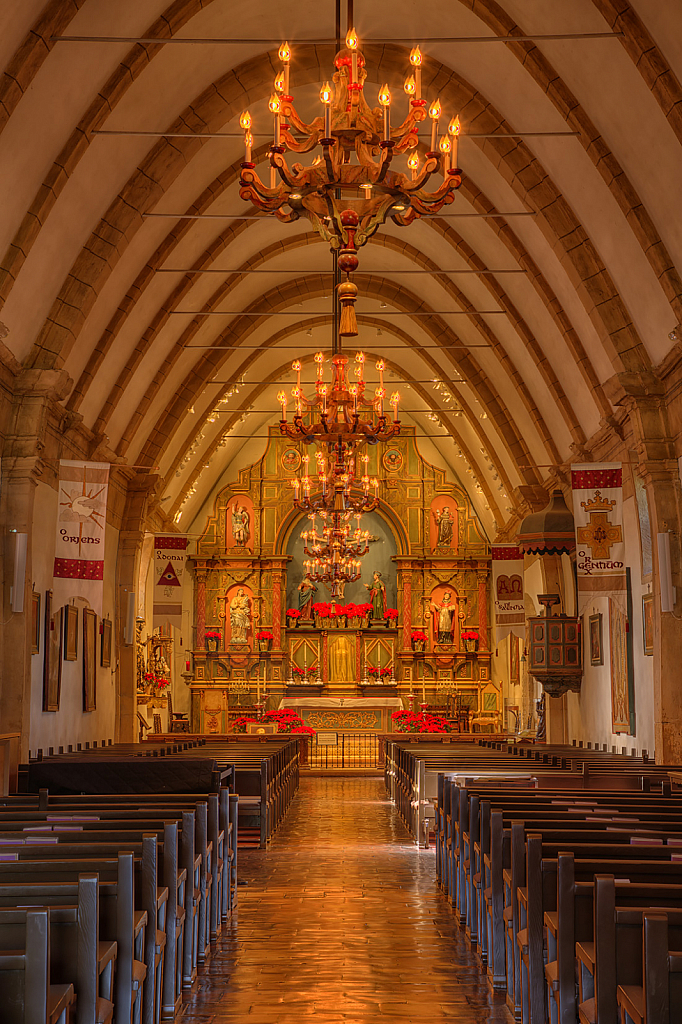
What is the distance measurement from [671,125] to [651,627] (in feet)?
20.3

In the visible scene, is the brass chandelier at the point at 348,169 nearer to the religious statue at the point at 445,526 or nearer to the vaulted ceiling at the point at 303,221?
the vaulted ceiling at the point at 303,221

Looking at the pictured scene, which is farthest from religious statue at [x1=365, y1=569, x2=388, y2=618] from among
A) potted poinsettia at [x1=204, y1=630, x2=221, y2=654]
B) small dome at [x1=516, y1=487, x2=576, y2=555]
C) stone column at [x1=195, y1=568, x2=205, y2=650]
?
small dome at [x1=516, y1=487, x2=576, y2=555]

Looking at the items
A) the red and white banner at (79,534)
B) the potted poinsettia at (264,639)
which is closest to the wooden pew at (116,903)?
the red and white banner at (79,534)

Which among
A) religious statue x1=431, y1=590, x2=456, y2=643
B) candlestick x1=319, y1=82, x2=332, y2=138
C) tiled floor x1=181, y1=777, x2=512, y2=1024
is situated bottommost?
tiled floor x1=181, y1=777, x2=512, y2=1024

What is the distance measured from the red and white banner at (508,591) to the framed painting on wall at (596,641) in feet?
10.3

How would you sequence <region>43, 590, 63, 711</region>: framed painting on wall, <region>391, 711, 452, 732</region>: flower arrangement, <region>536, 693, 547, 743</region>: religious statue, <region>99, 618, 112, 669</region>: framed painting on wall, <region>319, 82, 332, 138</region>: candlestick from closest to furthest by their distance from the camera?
<region>319, 82, 332, 138</region>: candlestick < <region>43, 590, 63, 711</region>: framed painting on wall < <region>99, 618, 112, 669</region>: framed painting on wall < <region>536, 693, 547, 743</region>: religious statue < <region>391, 711, 452, 732</region>: flower arrangement

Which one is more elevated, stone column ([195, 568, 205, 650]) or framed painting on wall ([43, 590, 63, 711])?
stone column ([195, 568, 205, 650])

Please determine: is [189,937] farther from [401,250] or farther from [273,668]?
[273,668]

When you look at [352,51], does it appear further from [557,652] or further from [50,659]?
[557,652]

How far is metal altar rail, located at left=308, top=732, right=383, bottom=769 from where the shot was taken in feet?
76.0

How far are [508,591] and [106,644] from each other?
7.54 meters

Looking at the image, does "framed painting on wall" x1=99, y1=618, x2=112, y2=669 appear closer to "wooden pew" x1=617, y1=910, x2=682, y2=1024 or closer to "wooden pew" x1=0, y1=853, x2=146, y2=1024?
"wooden pew" x1=0, y1=853, x2=146, y2=1024

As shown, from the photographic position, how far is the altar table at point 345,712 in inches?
999

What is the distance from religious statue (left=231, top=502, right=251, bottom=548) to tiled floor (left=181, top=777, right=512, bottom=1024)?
17867 millimetres
